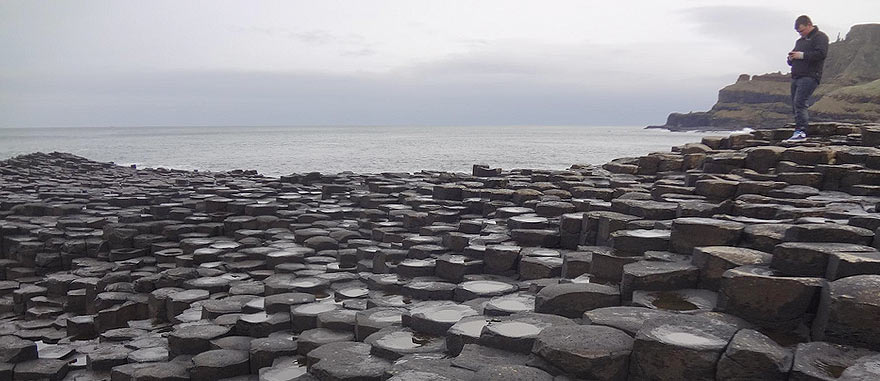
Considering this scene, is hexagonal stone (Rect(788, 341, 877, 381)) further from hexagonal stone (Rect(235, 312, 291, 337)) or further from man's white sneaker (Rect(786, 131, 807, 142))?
man's white sneaker (Rect(786, 131, 807, 142))

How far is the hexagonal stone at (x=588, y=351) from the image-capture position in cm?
283

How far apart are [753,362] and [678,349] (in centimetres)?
32

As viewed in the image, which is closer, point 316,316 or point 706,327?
point 706,327

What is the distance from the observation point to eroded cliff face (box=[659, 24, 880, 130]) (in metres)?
37.8

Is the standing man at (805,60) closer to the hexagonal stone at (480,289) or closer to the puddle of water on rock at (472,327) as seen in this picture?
the hexagonal stone at (480,289)

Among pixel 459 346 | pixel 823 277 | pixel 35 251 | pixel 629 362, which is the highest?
pixel 823 277

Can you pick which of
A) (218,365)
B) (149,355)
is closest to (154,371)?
(218,365)

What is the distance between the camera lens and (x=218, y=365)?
4.32 meters

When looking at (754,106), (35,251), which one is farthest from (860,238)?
(754,106)

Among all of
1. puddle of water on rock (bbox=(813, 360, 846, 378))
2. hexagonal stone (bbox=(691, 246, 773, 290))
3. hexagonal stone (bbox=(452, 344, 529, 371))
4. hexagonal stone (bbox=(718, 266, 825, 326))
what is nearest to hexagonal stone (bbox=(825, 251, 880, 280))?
hexagonal stone (bbox=(718, 266, 825, 326))

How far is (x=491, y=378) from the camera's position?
2.79 metres

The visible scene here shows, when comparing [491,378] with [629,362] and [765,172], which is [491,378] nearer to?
[629,362]

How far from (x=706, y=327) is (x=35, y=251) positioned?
33.5 ft

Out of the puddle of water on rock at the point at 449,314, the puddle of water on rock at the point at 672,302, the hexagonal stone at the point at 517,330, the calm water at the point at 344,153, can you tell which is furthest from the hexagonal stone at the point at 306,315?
the calm water at the point at 344,153
